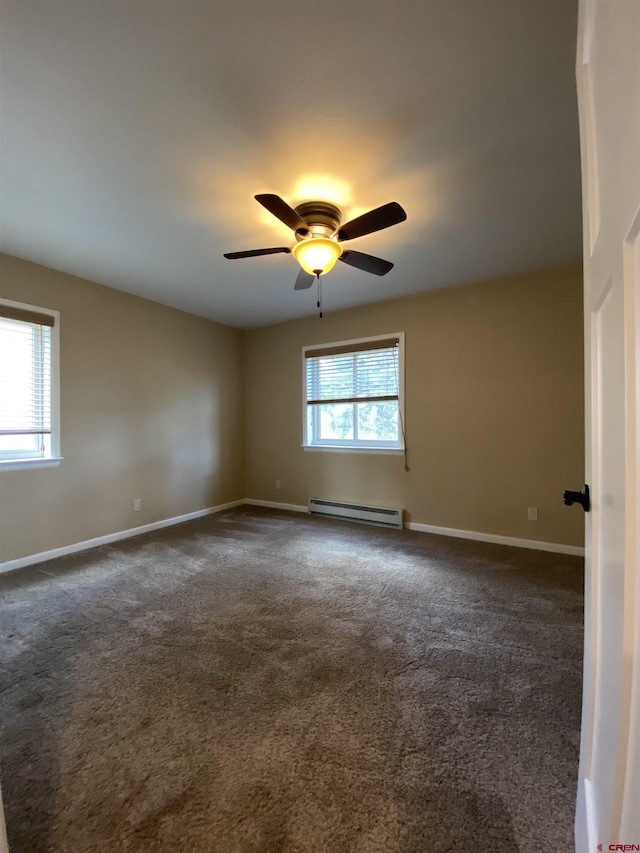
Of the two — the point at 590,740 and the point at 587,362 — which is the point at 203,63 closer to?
the point at 587,362

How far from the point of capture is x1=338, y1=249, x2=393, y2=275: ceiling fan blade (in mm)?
2299

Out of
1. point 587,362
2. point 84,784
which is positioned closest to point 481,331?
point 587,362

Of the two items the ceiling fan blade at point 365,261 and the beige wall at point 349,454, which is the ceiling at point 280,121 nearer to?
the ceiling fan blade at point 365,261

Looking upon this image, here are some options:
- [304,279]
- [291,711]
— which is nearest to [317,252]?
[304,279]

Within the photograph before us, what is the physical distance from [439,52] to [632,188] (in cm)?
123

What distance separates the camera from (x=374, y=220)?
6.33 ft

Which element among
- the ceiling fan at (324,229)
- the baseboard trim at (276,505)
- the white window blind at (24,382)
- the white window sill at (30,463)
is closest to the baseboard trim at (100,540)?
the baseboard trim at (276,505)

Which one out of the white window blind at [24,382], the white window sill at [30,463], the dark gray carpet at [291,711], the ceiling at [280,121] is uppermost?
the ceiling at [280,121]

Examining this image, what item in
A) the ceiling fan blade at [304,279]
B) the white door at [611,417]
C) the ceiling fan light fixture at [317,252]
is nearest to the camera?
the white door at [611,417]

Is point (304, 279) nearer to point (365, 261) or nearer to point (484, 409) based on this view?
point (365, 261)

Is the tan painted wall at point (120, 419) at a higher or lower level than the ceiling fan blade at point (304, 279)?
lower

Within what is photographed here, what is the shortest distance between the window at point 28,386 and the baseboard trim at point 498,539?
3.52 meters

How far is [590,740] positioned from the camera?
35.7 inches

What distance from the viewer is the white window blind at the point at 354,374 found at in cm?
405
